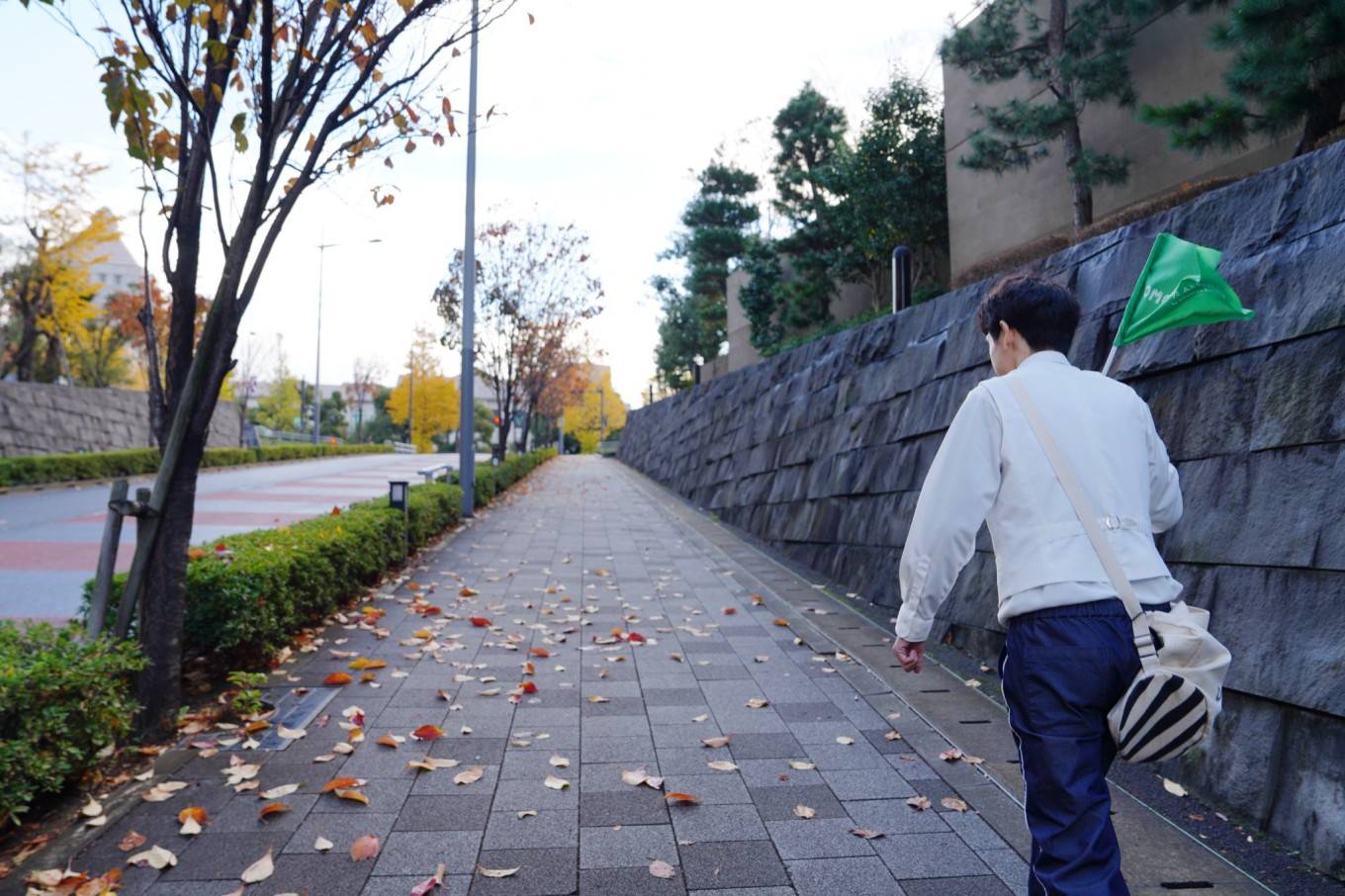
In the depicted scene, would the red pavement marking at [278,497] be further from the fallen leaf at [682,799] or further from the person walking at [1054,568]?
the person walking at [1054,568]

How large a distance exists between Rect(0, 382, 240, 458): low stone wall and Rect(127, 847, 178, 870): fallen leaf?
18443 mm

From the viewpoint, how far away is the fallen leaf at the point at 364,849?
292 cm

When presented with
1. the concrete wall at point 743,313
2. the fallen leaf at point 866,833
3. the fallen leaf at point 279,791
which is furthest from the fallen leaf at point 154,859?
the concrete wall at point 743,313

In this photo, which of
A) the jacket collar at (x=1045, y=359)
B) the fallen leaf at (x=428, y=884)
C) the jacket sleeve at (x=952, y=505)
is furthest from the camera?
the fallen leaf at (x=428, y=884)

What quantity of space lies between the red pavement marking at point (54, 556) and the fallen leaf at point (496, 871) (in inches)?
281

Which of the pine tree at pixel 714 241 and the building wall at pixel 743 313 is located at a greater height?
the pine tree at pixel 714 241

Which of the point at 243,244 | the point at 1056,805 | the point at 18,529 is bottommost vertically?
the point at 18,529

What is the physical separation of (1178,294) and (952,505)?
1.67 meters

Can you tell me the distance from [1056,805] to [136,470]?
24.2 m

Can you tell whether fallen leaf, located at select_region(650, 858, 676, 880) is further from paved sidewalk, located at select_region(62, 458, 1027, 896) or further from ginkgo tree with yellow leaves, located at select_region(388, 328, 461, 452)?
ginkgo tree with yellow leaves, located at select_region(388, 328, 461, 452)

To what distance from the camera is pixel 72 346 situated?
32.3m

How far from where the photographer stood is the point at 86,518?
12.8 meters

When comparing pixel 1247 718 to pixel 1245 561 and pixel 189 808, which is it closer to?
pixel 1245 561

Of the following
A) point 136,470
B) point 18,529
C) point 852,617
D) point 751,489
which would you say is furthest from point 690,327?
point 852,617
